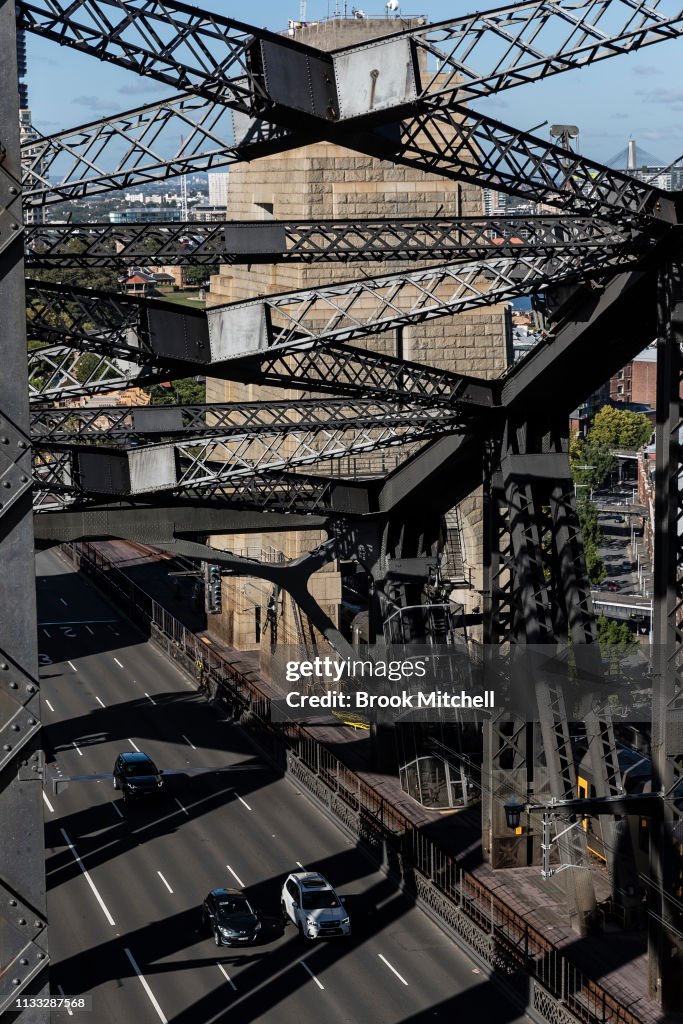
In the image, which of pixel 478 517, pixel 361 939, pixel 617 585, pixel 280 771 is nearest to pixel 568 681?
pixel 361 939

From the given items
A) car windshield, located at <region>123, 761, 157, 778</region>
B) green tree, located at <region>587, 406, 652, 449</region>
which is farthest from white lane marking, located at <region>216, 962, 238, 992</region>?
green tree, located at <region>587, 406, 652, 449</region>

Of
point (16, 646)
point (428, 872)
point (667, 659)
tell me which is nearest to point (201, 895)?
point (428, 872)

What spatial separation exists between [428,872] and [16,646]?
2908cm

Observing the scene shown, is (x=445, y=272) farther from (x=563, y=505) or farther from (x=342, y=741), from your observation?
(x=342, y=741)

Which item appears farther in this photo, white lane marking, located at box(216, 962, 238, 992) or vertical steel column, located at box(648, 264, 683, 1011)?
white lane marking, located at box(216, 962, 238, 992)

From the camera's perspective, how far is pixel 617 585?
10231 cm

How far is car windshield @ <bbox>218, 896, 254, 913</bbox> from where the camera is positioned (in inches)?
1334

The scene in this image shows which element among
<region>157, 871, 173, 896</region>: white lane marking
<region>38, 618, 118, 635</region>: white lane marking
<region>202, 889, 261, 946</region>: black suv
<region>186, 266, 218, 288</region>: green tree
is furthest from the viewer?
<region>186, 266, 218, 288</region>: green tree

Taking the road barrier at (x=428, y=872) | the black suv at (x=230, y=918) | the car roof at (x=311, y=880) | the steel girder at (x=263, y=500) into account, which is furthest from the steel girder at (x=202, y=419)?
the black suv at (x=230, y=918)

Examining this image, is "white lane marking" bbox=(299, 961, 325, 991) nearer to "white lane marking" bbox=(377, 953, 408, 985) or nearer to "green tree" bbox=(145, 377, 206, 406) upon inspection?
"white lane marking" bbox=(377, 953, 408, 985)

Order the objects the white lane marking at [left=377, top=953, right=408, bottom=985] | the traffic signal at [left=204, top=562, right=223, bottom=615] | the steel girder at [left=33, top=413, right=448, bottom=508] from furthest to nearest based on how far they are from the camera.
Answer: the traffic signal at [left=204, top=562, right=223, bottom=615] → the steel girder at [left=33, top=413, right=448, bottom=508] → the white lane marking at [left=377, top=953, right=408, bottom=985]

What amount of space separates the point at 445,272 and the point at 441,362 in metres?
26.1

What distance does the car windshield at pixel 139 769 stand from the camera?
43906mm

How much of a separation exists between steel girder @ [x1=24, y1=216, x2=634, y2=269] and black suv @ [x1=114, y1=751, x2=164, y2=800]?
18.9 m
